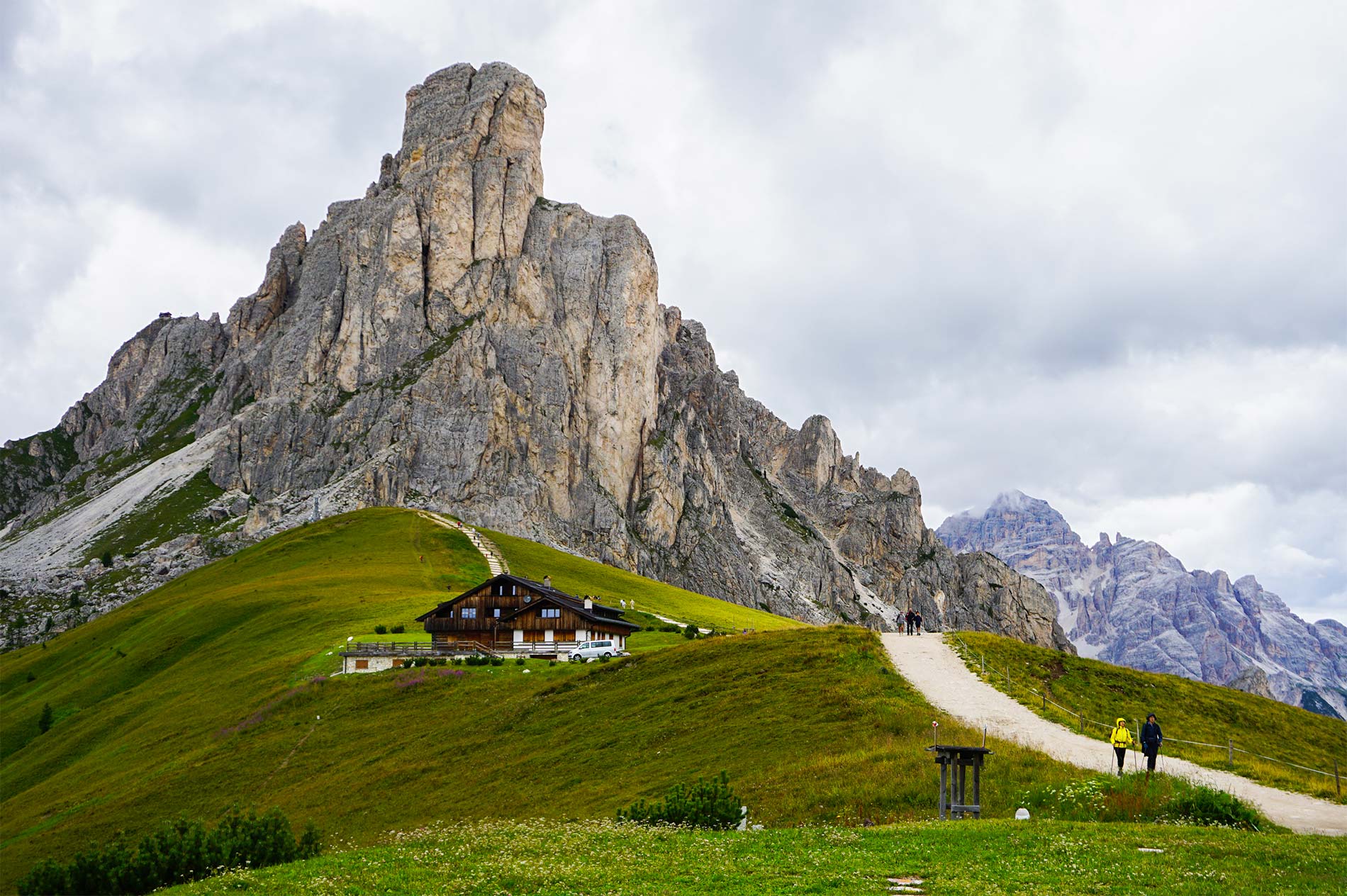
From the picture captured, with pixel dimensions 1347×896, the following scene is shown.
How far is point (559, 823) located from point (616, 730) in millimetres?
15767

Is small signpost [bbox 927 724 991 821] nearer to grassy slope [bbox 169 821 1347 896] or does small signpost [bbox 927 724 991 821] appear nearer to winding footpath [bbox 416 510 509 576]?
grassy slope [bbox 169 821 1347 896]

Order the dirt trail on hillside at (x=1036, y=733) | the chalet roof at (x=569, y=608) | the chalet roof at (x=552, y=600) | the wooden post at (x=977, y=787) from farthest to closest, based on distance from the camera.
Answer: the chalet roof at (x=552, y=600), the chalet roof at (x=569, y=608), the wooden post at (x=977, y=787), the dirt trail on hillside at (x=1036, y=733)

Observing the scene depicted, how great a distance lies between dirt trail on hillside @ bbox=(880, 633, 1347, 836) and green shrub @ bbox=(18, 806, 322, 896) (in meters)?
24.6

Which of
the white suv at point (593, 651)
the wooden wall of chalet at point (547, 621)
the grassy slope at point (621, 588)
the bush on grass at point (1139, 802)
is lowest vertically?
the bush on grass at point (1139, 802)

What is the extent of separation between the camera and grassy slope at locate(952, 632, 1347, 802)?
40.0m

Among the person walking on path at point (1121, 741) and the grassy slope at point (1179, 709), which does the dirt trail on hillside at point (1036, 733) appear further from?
the person walking on path at point (1121, 741)

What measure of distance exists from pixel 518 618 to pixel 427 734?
31.7 metres

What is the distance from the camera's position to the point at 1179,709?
4406 cm

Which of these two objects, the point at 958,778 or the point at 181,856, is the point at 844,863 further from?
the point at 181,856

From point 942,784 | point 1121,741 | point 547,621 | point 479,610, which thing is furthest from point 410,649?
point 1121,741

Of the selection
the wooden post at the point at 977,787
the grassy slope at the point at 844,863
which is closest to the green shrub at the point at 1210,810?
the grassy slope at the point at 844,863

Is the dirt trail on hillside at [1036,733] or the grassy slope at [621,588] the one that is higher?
the grassy slope at [621,588]

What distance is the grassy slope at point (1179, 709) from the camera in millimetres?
40000

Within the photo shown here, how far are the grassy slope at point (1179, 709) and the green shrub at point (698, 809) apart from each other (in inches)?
730
